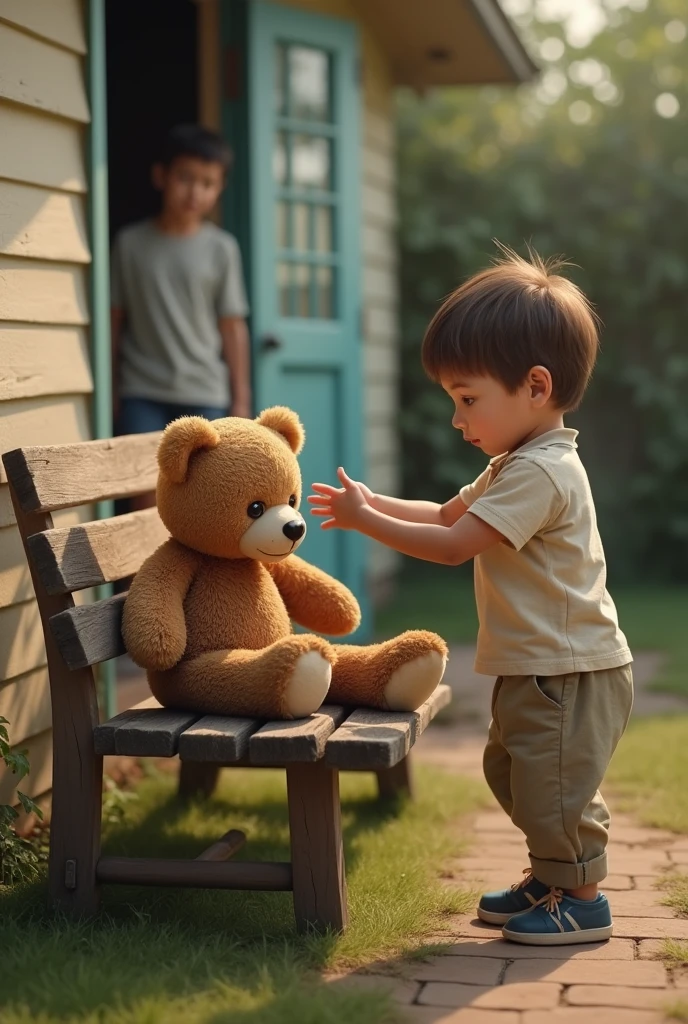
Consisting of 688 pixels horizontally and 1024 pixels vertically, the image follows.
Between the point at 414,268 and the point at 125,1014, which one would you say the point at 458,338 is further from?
the point at 414,268

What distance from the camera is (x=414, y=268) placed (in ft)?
28.5

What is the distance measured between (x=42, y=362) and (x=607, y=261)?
6.32 m

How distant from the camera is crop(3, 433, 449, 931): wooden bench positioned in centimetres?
246

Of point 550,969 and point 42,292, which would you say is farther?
point 42,292

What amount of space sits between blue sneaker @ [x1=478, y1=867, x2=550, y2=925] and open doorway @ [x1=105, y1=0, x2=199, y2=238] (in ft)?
16.7

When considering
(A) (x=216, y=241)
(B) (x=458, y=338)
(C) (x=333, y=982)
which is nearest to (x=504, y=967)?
(C) (x=333, y=982)

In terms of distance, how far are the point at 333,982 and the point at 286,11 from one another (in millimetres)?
4604

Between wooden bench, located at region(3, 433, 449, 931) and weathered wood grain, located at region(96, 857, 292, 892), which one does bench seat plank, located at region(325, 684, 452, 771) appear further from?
weathered wood grain, located at region(96, 857, 292, 892)

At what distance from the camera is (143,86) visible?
691 cm

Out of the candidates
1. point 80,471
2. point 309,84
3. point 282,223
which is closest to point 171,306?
point 282,223

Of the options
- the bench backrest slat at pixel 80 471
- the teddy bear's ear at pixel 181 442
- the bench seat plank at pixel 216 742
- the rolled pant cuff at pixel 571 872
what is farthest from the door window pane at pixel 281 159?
the rolled pant cuff at pixel 571 872

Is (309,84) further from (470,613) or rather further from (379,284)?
(470,613)

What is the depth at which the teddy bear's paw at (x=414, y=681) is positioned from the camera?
2.71 metres

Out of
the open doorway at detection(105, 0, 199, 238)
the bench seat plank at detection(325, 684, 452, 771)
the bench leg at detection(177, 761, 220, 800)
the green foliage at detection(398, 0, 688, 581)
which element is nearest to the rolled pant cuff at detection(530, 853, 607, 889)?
the bench seat plank at detection(325, 684, 452, 771)
